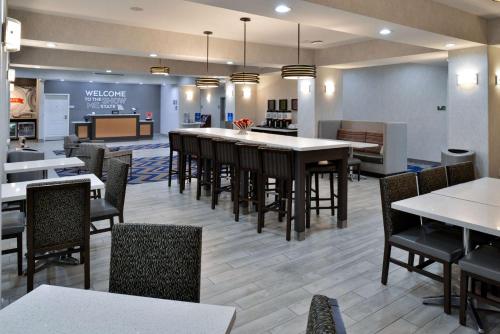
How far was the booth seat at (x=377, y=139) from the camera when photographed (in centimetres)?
834

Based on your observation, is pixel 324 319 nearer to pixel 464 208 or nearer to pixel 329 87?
pixel 464 208

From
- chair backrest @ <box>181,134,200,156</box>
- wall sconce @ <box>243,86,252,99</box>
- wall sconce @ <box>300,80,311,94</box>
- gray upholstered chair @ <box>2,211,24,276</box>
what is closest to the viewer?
gray upholstered chair @ <box>2,211,24,276</box>

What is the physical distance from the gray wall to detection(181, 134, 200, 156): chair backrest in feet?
22.3

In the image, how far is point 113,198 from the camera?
383cm

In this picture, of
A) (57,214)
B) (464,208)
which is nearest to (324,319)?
(464,208)

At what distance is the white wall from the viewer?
6.29 meters

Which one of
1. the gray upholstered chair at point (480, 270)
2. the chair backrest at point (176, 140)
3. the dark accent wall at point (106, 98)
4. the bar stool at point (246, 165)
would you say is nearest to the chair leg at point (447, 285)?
the gray upholstered chair at point (480, 270)

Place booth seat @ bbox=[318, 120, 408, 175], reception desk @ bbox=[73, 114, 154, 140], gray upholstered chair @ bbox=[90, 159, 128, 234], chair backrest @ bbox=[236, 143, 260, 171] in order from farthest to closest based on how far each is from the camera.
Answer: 1. reception desk @ bbox=[73, 114, 154, 140]
2. booth seat @ bbox=[318, 120, 408, 175]
3. chair backrest @ bbox=[236, 143, 260, 171]
4. gray upholstered chair @ bbox=[90, 159, 128, 234]

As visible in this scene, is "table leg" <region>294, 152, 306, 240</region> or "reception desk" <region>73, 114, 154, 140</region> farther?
"reception desk" <region>73, 114, 154, 140</region>

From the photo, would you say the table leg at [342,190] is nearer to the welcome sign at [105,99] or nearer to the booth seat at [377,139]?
the booth seat at [377,139]

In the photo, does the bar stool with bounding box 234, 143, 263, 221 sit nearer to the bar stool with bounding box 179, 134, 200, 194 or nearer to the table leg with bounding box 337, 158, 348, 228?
the table leg with bounding box 337, 158, 348, 228

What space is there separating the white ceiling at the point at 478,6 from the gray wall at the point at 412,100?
4.24m

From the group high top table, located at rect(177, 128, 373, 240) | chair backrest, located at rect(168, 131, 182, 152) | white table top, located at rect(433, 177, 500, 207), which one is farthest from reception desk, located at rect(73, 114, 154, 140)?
white table top, located at rect(433, 177, 500, 207)

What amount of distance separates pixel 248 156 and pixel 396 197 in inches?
89.0
